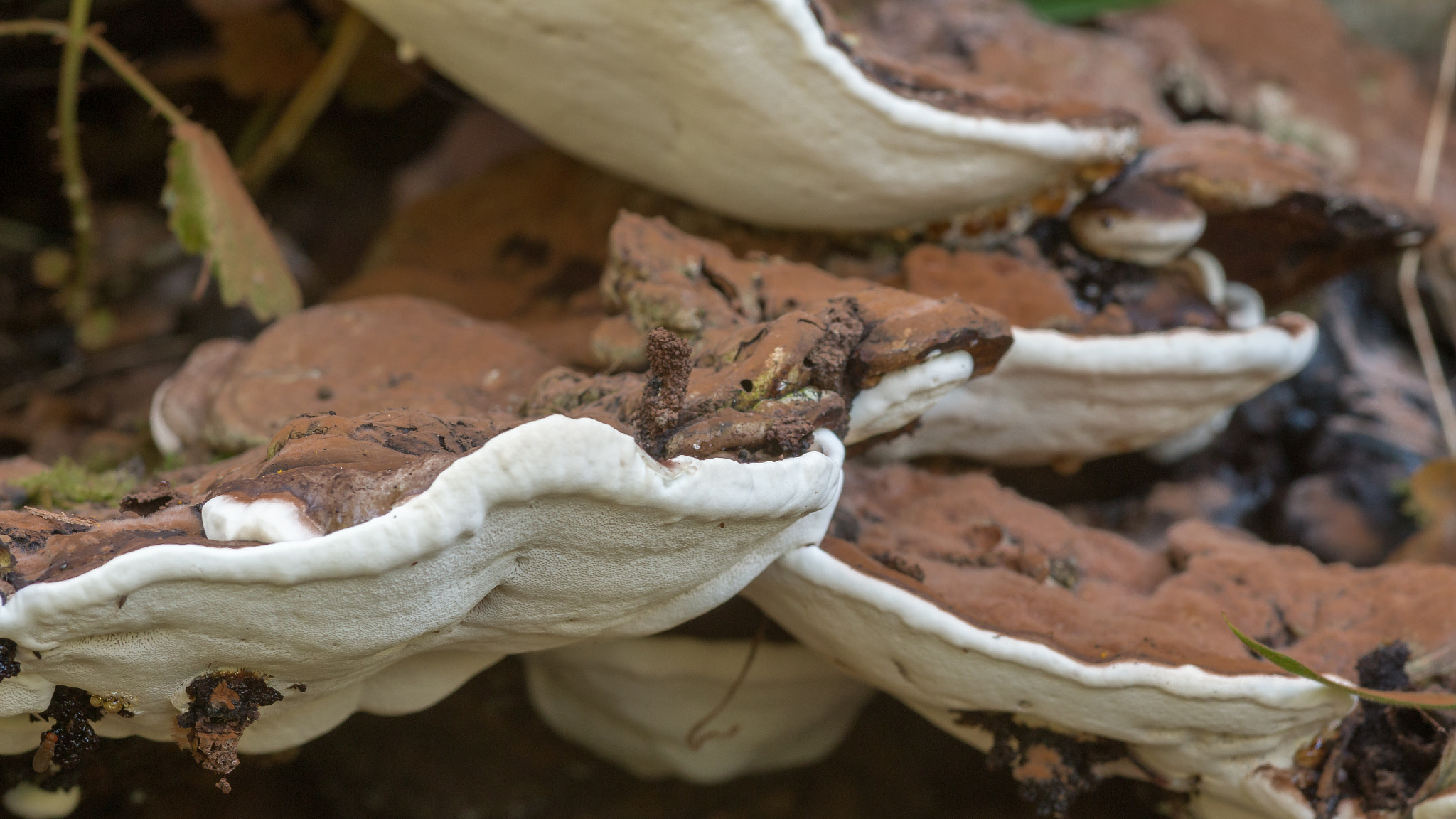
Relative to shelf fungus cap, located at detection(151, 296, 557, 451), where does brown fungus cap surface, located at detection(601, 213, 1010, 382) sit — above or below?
above

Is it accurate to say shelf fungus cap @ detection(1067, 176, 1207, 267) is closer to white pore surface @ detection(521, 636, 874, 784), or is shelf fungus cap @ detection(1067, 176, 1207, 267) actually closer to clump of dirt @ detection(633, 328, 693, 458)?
white pore surface @ detection(521, 636, 874, 784)

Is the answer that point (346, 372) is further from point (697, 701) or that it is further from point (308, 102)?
point (308, 102)

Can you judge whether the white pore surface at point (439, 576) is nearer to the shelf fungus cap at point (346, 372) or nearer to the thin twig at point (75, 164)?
the shelf fungus cap at point (346, 372)

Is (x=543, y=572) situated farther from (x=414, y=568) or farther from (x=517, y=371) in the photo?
(x=517, y=371)

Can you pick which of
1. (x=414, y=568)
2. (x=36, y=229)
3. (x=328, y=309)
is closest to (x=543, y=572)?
(x=414, y=568)

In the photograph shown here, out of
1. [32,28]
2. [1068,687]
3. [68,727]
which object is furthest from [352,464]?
Result: [32,28]

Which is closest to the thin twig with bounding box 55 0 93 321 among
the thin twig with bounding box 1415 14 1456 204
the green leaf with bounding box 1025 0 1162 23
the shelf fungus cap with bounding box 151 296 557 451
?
the shelf fungus cap with bounding box 151 296 557 451
